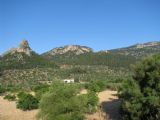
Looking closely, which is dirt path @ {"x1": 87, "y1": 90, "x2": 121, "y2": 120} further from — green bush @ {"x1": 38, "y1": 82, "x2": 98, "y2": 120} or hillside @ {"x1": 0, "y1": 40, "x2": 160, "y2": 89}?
hillside @ {"x1": 0, "y1": 40, "x2": 160, "y2": 89}

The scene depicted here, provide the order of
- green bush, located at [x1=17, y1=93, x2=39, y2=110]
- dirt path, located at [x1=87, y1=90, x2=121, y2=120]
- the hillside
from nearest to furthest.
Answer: dirt path, located at [x1=87, y1=90, x2=121, y2=120] < green bush, located at [x1=17, y1=93, x2=39, y2=110] < the hillside

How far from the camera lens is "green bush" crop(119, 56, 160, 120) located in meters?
39.2

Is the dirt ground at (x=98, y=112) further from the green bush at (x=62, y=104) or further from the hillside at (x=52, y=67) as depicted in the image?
the hillside at (x=52, y=67)

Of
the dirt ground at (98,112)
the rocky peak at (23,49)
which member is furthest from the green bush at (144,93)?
the rocky peak at (23,49)

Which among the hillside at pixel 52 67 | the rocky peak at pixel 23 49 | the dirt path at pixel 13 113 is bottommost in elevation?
the dirt path at pixel 13 113

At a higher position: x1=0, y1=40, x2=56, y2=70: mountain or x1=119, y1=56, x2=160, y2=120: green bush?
x1=0, y1=40, x2=56, y2=70: mountain

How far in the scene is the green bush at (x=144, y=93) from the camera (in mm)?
39156

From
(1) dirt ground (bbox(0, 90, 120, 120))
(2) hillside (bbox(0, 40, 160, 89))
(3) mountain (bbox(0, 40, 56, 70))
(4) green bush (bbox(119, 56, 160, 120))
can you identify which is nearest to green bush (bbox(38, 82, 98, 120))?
(4) green bush (bbox(119, 56, 160, 120))

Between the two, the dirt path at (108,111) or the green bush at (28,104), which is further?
the green bush at (28,104)

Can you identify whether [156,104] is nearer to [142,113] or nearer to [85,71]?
[142,113]

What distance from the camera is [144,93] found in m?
40.3

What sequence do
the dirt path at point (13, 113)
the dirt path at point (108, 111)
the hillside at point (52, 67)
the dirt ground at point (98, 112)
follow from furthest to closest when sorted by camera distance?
the hillside at point (52, 67) < the dirt path at point (13, 113) < the dirt ground at point (98, 112) < the dirt path at point (108, 111)

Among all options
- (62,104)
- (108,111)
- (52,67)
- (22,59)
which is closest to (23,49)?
(22,59)

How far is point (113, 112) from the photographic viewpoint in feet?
159
